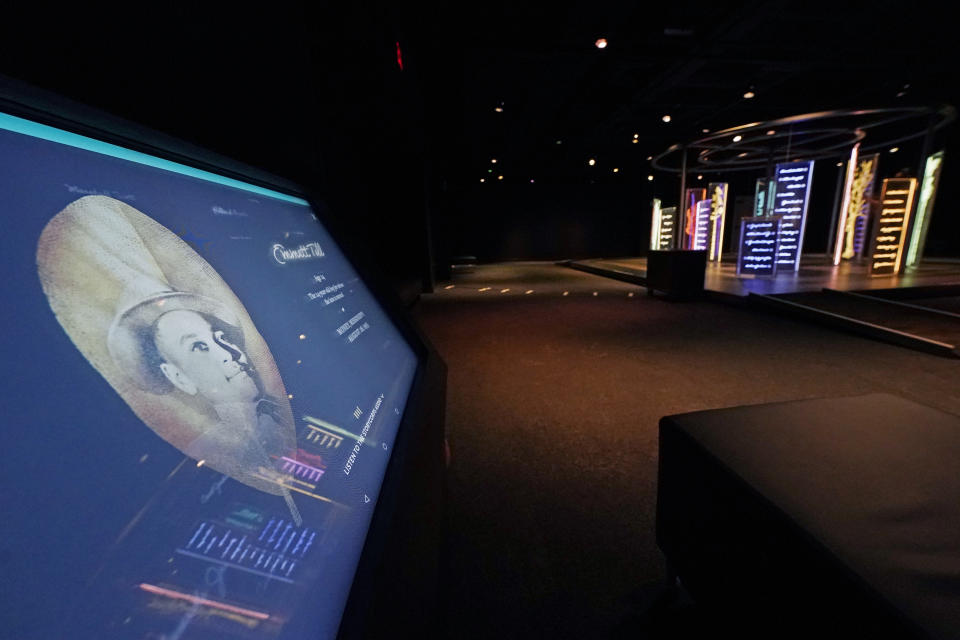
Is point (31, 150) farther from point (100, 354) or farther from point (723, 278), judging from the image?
point (723, 278)

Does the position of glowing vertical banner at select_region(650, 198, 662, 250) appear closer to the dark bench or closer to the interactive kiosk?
the dark bench

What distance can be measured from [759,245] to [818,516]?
359 inches

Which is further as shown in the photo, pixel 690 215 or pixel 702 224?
pixel 690 215

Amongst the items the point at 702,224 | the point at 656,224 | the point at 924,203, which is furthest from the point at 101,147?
the point at 656,224

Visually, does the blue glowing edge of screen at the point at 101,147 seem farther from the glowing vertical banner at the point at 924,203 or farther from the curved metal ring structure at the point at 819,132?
the glowing vertical banner at the point at 924,203

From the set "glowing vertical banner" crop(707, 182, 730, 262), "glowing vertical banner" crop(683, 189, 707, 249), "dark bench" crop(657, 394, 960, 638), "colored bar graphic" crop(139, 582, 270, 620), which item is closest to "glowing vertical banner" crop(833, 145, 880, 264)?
"glowing vertical banner" crop(707, 182, 730, 262)

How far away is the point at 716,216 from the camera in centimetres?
1148

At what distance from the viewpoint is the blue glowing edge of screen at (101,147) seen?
37 cm

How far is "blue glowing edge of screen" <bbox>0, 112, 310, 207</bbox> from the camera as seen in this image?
0.37 m

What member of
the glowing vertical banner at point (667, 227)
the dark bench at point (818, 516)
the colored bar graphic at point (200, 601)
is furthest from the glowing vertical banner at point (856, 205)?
the colored bar graphic at point (200, 601)

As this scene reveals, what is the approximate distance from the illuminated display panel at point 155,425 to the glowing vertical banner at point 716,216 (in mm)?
12986

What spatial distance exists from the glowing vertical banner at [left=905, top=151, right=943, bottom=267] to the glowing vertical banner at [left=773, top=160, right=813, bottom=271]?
2.01 meters

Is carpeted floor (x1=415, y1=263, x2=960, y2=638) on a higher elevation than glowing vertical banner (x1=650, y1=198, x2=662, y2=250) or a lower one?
lower

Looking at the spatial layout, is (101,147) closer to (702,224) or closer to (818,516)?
(818,516)
